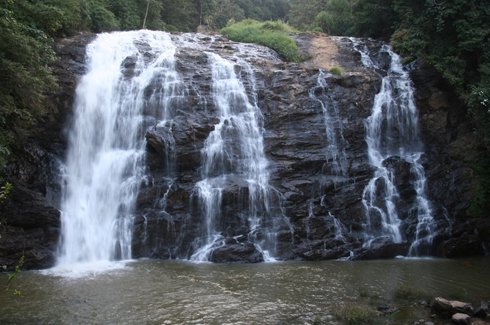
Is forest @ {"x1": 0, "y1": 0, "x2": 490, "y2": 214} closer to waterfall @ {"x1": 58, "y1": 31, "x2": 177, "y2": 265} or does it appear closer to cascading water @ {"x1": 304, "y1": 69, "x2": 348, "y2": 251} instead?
waterfall @ {"x1": 58, "y1": 31, "x2": 177, "y2": 265}

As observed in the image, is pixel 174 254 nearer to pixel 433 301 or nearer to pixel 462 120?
pixel 433 301

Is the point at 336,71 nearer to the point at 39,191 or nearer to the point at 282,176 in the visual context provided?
the point at 282,176

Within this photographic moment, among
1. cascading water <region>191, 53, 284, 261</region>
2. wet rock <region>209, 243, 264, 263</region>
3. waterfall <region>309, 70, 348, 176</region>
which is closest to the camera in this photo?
wet rock <region>209, 243, 264, 263</region>

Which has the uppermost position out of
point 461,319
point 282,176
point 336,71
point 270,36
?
point 270,36

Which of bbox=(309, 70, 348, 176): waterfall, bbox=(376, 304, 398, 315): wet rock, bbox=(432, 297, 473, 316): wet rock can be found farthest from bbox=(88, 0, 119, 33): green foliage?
bbox=(432, 297, 473, 316): wet rock

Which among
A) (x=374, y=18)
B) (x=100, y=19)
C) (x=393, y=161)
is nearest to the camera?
(x=393, y=161)

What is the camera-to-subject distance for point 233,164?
17.3 meters

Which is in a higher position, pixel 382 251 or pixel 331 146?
pixel 331 146

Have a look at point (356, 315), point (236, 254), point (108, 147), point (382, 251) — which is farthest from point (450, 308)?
point (108, 147)

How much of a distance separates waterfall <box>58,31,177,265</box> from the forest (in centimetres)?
180

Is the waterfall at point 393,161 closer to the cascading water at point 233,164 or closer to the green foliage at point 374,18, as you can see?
the cascading water at point 233,164

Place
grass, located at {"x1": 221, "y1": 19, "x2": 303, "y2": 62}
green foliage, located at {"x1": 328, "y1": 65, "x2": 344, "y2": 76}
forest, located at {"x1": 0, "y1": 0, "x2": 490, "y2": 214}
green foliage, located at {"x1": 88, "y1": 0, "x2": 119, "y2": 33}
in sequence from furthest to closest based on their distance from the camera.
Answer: green foliage, located at {"x1": 88, "y1": 0, "x2": 119, "y2": 33} < grass, located at {"x1": 221, "y1": 19, "x2": 303, "y2": 62} < green foliage, located at {"x1": 328, "y1": 65, "x2": 344, "y2": 76} < forest, located at {"x1": 0, "y1": 0, "x2": 490, "y2": 214}

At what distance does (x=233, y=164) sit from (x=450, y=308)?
9966 mm

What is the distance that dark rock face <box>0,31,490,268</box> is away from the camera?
49.8 ft
